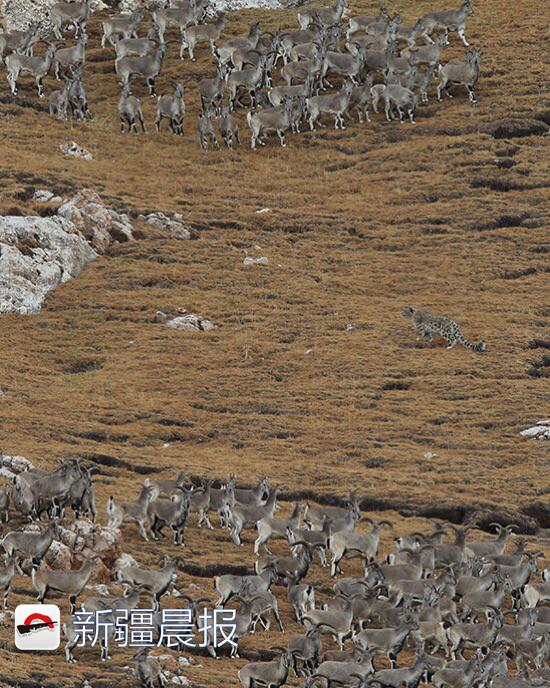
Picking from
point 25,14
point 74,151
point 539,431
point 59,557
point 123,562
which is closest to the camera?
point 59,557

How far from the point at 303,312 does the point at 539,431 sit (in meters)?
14.7

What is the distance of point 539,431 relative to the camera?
47594 millimetres

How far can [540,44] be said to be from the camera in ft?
276

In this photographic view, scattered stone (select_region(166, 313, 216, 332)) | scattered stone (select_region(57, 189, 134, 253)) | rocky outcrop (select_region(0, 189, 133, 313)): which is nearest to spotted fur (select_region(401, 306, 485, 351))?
scattered stone (select_region(166, 313, 216, 332))

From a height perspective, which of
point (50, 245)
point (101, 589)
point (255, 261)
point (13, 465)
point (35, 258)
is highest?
point (101, 589)

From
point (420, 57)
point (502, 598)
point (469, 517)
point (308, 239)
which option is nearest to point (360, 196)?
point (308, 239)

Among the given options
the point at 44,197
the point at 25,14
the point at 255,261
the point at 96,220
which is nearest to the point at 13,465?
the point at 255,261

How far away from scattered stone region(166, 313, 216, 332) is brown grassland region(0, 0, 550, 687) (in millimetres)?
655

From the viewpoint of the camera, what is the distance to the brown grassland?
43.7 m

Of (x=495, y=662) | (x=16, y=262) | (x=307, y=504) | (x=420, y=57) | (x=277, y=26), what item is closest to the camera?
(x=495, y=662)

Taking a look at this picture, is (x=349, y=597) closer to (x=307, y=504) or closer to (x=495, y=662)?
(x=495, y=662)

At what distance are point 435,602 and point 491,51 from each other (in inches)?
2172

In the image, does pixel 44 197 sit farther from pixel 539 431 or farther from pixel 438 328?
pixel 539 431

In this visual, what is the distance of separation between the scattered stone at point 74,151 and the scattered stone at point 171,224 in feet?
24.3
